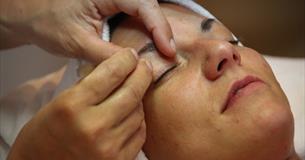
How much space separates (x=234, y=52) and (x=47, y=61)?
105cm

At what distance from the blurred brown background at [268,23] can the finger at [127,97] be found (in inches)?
54.0

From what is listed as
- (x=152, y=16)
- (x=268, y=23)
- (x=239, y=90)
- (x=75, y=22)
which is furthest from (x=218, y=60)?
(x=268, y=23)

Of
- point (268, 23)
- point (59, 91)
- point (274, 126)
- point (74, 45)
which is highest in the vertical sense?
point (74, 45)

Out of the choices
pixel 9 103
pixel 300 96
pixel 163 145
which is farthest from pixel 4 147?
pixel 300 96

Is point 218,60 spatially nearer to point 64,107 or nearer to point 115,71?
point 115,71

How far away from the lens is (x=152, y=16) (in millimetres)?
1063

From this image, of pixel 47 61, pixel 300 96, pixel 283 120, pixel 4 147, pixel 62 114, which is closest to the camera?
pixel 62 114

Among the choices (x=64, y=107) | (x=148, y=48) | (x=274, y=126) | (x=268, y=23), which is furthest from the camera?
(x=268, y=23)

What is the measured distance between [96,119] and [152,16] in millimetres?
330

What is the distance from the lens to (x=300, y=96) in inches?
61.6

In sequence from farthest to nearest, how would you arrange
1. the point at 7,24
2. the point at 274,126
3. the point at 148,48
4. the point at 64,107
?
1. the point at 7,24
2. the point at 148,48
3. the point at 274,126
4. the point at 64,107

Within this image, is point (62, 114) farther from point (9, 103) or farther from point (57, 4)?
point (9, 103)

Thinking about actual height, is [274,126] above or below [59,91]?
above

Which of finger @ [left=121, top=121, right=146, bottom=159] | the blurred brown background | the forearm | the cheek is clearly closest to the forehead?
the cheek
